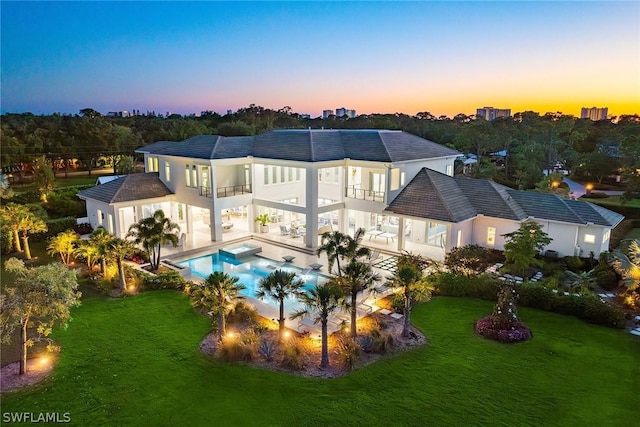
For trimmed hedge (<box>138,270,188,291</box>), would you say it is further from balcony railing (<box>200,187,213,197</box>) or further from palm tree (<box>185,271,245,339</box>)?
balcony railing (<box>200,187,213,197</box>)

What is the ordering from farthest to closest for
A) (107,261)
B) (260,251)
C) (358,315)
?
(260,251) < (107,261) < (358,315)

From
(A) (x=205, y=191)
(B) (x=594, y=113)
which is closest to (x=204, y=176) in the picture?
(A) (x=205, y=191)

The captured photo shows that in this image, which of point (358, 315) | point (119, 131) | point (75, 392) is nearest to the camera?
point (75, 392)

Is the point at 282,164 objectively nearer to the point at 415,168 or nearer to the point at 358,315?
the point at 415,168

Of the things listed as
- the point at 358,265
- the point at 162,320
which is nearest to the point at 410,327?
the point at 358,265

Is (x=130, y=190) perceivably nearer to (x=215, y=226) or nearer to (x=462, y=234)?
(x=215, y=226)

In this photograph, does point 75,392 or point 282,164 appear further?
point 282,164

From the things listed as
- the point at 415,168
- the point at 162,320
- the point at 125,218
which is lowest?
the point at 162,320

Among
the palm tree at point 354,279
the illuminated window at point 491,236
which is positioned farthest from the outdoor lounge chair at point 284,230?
the palm tree at point 354,279

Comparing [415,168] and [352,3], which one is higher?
[352,3]
